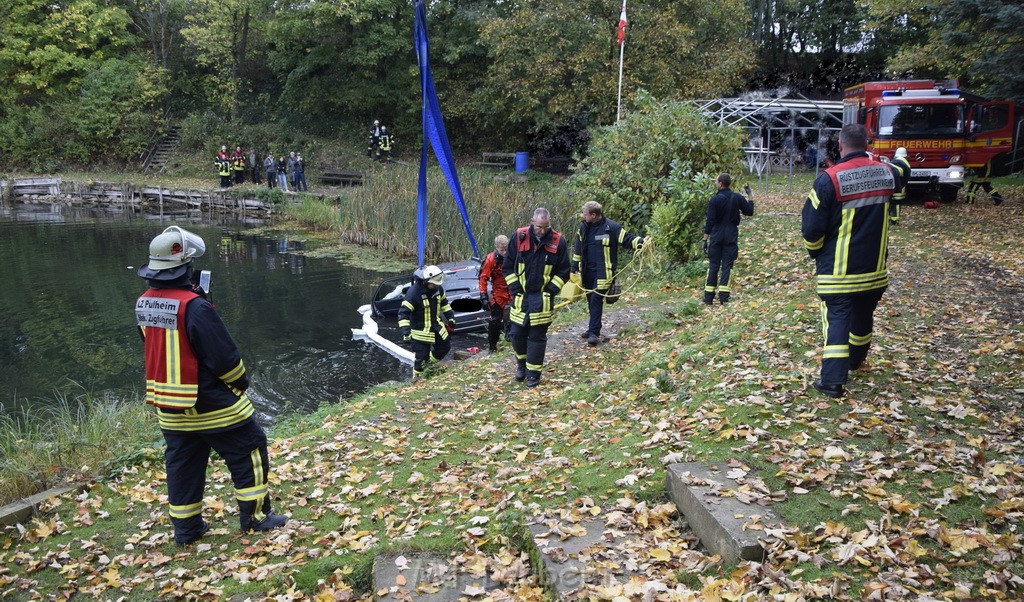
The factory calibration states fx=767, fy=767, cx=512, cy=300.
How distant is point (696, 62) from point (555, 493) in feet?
94.5

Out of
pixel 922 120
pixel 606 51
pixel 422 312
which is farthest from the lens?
pixel 606 51

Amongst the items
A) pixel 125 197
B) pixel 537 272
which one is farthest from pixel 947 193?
pixel 125 197

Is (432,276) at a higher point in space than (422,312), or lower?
higher

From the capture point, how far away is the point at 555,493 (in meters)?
6.03

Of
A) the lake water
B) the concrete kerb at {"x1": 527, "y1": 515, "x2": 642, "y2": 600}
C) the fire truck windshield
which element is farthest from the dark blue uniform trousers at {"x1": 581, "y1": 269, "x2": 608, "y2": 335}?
the fire truck windshield

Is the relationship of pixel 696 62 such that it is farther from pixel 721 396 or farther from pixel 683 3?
pixel 721 396

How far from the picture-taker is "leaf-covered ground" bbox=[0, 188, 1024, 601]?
4.54 metres

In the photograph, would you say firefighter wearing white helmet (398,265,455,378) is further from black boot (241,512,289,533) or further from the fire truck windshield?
the fire truck windshield

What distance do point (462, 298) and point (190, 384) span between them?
10052 millimetres

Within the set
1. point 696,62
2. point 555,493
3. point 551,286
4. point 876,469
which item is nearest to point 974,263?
point 551,286

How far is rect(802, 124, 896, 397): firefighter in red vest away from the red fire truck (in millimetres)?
15127

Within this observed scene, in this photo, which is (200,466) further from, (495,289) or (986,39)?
(986,39)

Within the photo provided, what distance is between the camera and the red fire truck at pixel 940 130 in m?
20.0

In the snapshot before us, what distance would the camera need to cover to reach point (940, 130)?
20125 mm
